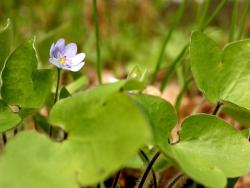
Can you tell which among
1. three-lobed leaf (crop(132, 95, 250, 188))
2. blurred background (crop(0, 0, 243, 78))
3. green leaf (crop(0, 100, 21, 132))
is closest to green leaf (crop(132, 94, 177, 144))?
three-lobed leaf (crop(132, 95, 250, 188))

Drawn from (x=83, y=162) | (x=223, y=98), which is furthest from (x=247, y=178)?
(x=83, y=162)

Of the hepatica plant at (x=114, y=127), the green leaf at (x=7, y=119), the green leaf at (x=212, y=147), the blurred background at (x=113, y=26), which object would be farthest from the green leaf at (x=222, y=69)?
the blurred background at (x=113, y=26)

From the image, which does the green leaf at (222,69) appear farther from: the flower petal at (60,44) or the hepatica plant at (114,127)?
the flower petal at (60,44)

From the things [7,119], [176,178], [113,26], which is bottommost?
[113,26]

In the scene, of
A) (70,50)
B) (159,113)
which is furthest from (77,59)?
Answer: (159,113)

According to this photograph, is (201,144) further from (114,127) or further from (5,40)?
(5,40)

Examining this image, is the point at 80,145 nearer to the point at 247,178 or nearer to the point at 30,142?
the point at 30,142
